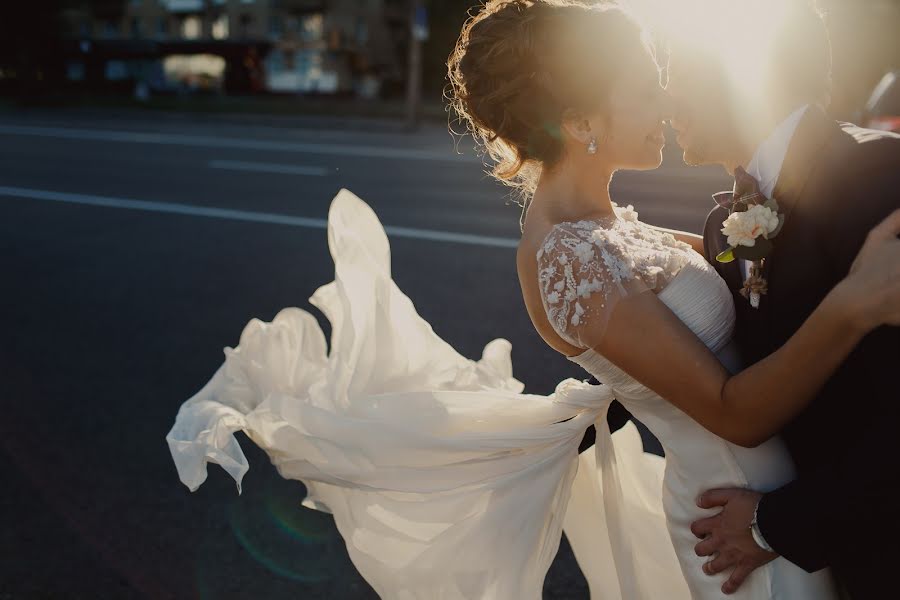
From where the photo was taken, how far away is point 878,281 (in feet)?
4.86

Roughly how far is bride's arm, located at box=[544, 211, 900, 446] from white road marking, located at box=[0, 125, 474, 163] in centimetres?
1452

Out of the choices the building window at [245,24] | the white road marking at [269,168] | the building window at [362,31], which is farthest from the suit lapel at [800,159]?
the building window at [245,24]

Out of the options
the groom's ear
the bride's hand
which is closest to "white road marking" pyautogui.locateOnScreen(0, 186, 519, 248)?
the groom's ear

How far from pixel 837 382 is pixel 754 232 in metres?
0.31

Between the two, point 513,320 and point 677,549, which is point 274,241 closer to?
point 513,320

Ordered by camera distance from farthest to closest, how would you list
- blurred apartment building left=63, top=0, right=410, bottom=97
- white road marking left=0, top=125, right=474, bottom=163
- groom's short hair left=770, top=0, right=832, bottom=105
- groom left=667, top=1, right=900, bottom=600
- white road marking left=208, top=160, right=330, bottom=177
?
blurred apartment building left=63, top=0, right=410, bottom=97, white road marking left=0, top=125, right=474, bottom=163, white road marking left=208, top=160, right=330, bottom=177, groom's short hair left=770, top=0, right=832, bottom=105, groom left=667, top=1, right=900, bottom=600

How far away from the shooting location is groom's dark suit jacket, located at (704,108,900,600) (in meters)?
1.57

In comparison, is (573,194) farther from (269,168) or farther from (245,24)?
(245,24)

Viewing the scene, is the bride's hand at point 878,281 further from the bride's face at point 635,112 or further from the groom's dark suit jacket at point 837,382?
the bride's face at point 635,112

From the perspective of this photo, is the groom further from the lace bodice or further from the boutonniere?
the lace bodice

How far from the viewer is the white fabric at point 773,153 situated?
1787 mm

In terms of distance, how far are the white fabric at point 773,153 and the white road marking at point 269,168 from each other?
12.8 metres

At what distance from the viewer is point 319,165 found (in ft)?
51.0

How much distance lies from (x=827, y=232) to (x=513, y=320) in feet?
15.8
